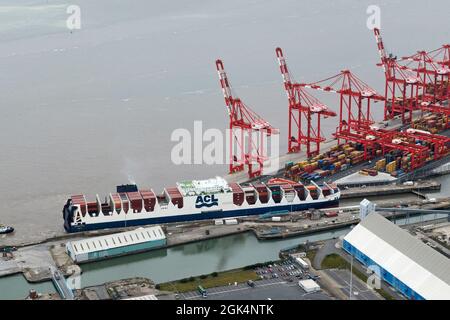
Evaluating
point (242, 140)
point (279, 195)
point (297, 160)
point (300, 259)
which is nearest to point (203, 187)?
point (279, 195)

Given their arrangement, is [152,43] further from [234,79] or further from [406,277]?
[406,277]

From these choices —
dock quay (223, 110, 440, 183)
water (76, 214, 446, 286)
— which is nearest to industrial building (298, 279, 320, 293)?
water (76, 214, 446, 286)

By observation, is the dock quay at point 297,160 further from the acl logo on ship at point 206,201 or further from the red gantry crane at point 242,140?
the acl logo on ship at point 206,201

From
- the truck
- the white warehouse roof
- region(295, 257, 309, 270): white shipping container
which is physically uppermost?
the white warehouse roof

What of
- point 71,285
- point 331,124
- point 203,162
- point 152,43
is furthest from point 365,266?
point 152,43

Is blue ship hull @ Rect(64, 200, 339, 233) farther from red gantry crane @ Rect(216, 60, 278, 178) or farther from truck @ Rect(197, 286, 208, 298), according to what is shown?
truck @ Rect(197, 286, 208, 298)

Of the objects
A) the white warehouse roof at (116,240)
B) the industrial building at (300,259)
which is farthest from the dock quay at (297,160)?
the industrial building at (300,259)
